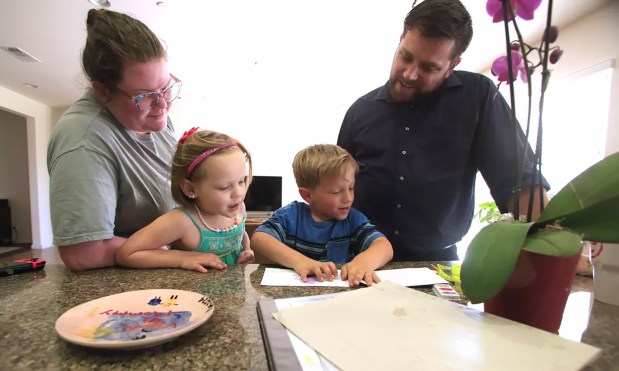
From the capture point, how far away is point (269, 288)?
71 centimetres

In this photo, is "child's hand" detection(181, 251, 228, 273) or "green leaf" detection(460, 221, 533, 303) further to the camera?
"child's hand" detection(181, 251, 228, 273)

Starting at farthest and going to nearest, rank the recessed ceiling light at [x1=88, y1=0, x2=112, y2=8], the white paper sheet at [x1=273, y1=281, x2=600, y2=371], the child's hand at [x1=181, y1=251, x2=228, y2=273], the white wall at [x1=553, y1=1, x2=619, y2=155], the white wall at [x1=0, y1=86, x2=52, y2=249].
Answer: the white wall at [x1=0, y1=86, x2=52, y2=249] → the white wall at [x1=553, y1=1, x2=619, y2=155] → the recessed ceiling light at [x1=88, y1=0, x2=112, y2=8] → the child's hand at [x1=181, y1=251, x2=228, y2=273] → the white paper sheet at [x1=273, y1=281, x2=600, y2=371]

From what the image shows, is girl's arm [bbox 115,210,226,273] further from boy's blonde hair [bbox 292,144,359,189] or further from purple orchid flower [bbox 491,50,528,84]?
purple orchid flower [bbox 491,50,528,84]

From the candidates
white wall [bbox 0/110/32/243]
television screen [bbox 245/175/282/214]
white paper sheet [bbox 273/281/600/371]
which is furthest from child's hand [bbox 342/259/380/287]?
white wall [bbox 0/110/32/243]

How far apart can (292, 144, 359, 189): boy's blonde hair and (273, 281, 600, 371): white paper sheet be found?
60cm

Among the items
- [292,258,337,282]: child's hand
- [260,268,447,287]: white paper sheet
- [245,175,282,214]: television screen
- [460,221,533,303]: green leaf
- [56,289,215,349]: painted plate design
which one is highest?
[460,221,533,303]: green leaf

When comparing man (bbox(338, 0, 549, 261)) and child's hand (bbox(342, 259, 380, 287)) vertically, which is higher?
man (bbox(338, 0, 549, 261))

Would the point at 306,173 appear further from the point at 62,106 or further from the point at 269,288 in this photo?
the point at 62,106

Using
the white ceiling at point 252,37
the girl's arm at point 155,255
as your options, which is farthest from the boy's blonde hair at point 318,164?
the white ceiling at point 252,37

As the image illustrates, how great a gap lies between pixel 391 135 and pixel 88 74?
1067 mm

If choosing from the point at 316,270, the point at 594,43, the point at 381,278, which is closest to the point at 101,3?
the point at 316,270

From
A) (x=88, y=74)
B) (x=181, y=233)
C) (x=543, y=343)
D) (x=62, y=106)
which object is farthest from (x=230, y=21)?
(x=62, y=106)

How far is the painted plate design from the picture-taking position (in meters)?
0.43

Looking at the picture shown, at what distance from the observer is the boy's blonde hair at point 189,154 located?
41.2 inches
